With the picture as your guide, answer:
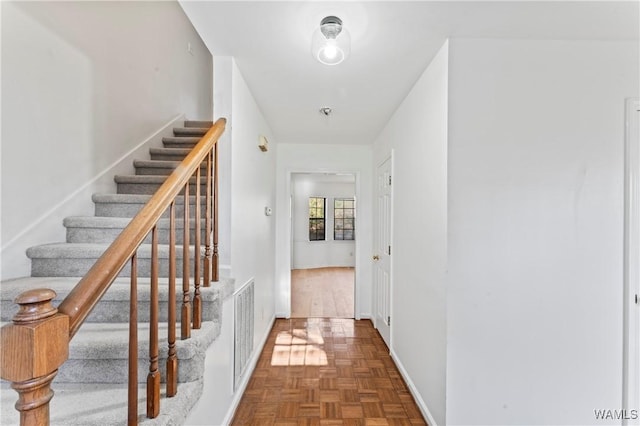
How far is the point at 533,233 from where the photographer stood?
5.32ft

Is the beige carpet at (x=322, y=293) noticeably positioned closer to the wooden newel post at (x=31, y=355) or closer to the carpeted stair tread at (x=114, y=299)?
the carpeted stair tread at (x=114, y=299)

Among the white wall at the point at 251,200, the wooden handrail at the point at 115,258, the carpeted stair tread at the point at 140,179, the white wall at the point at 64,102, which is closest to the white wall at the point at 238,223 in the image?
the white wall at the point at 251,200

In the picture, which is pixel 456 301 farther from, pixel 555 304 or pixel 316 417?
pixel 316 417

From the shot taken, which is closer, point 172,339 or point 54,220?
point 172,339

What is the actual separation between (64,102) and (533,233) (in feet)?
9.80

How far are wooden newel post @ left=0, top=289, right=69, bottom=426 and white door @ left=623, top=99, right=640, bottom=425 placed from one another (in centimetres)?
246

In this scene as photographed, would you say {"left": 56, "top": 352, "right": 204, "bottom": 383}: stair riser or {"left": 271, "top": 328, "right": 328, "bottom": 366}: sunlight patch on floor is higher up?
{"left": 56, "top": 352, "right": 204, "bottom": 383}: stair riser

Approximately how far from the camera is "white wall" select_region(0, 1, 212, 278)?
1.60 meters

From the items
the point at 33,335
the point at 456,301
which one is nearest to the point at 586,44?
the point at 456,301

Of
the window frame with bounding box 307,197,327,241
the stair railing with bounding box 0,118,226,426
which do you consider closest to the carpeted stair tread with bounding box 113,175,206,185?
Answer: the stair railing with bounding box 0,118,226,426

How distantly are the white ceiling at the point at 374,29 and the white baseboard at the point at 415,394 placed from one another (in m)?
2.21

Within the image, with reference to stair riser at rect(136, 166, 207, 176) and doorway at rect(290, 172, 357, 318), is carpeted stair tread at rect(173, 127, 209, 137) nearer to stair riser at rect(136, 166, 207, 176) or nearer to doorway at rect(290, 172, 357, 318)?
stair riser at rect(136, 166, 207, 176)

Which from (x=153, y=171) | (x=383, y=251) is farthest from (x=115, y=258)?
(x=383, y=251)

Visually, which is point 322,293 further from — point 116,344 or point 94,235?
point 116,344
